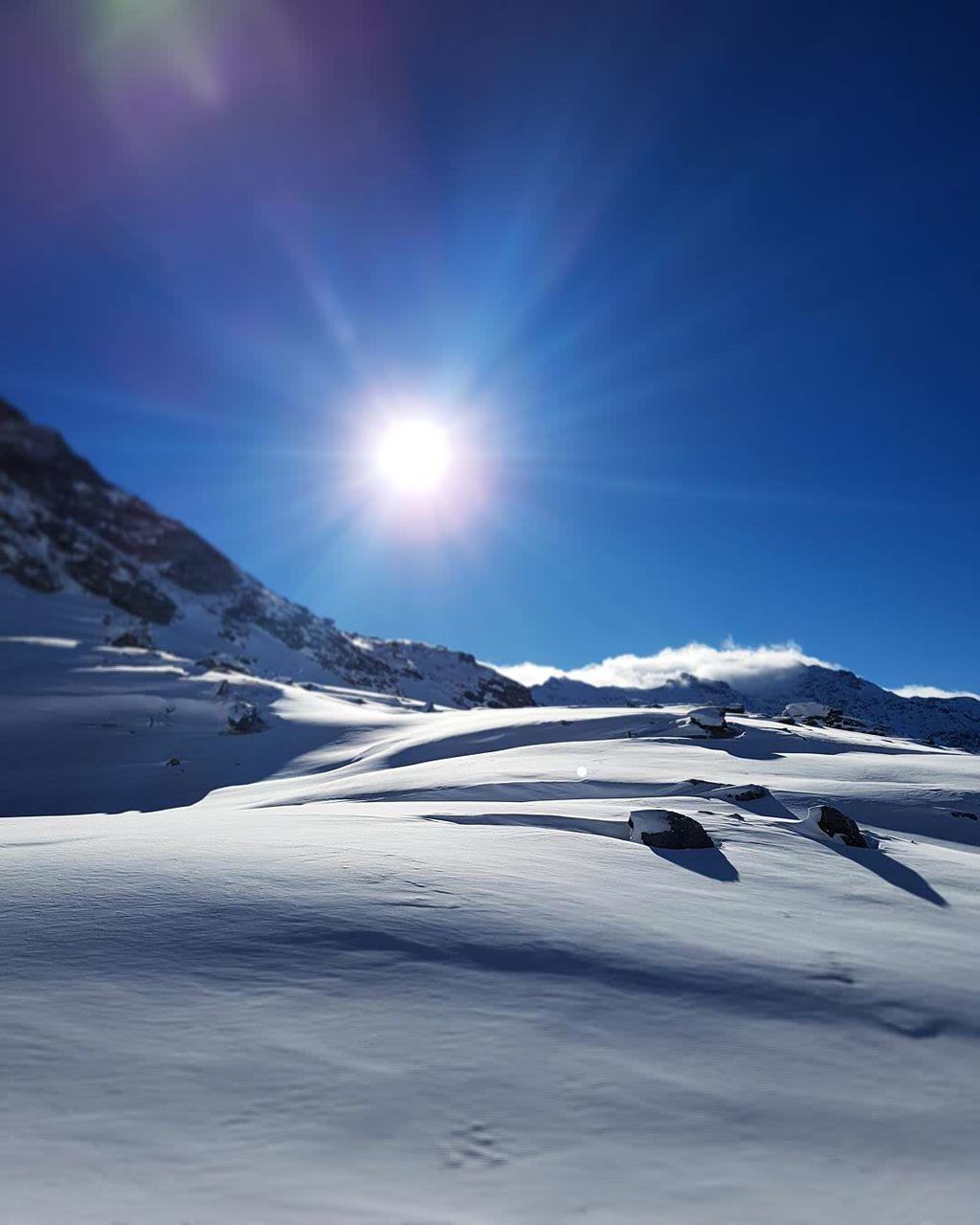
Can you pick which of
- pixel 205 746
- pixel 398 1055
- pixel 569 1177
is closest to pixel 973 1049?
pixel 569 1177

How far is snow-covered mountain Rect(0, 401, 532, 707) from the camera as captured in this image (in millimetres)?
40875

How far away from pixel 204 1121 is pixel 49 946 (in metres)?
1.40

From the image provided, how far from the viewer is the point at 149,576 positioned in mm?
53062

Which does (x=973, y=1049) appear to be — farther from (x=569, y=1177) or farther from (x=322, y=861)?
(x=322, y=861)

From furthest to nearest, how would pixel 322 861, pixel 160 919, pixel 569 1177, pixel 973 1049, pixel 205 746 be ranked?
1. pixel 205 746
2. pixel 322 861
3. pixel 160 919
4. pixel 973 1049
5. pixel 569 1177

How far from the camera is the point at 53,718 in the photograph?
1457 cm

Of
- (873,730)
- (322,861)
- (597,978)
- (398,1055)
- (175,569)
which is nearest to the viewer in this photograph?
(398,1055)

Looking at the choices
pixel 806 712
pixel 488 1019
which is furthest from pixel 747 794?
pixel 806 712

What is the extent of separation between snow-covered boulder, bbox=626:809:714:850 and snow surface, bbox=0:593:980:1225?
151mm

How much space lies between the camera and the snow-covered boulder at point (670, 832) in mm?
5152

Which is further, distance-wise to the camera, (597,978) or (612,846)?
(612,846)

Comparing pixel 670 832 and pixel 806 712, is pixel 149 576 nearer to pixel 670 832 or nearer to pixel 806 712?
pixel 806 712

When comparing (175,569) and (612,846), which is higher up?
(175,569)

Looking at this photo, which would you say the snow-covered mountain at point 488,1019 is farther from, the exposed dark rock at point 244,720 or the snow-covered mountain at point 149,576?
the snow-covered mountain at point 149,576
